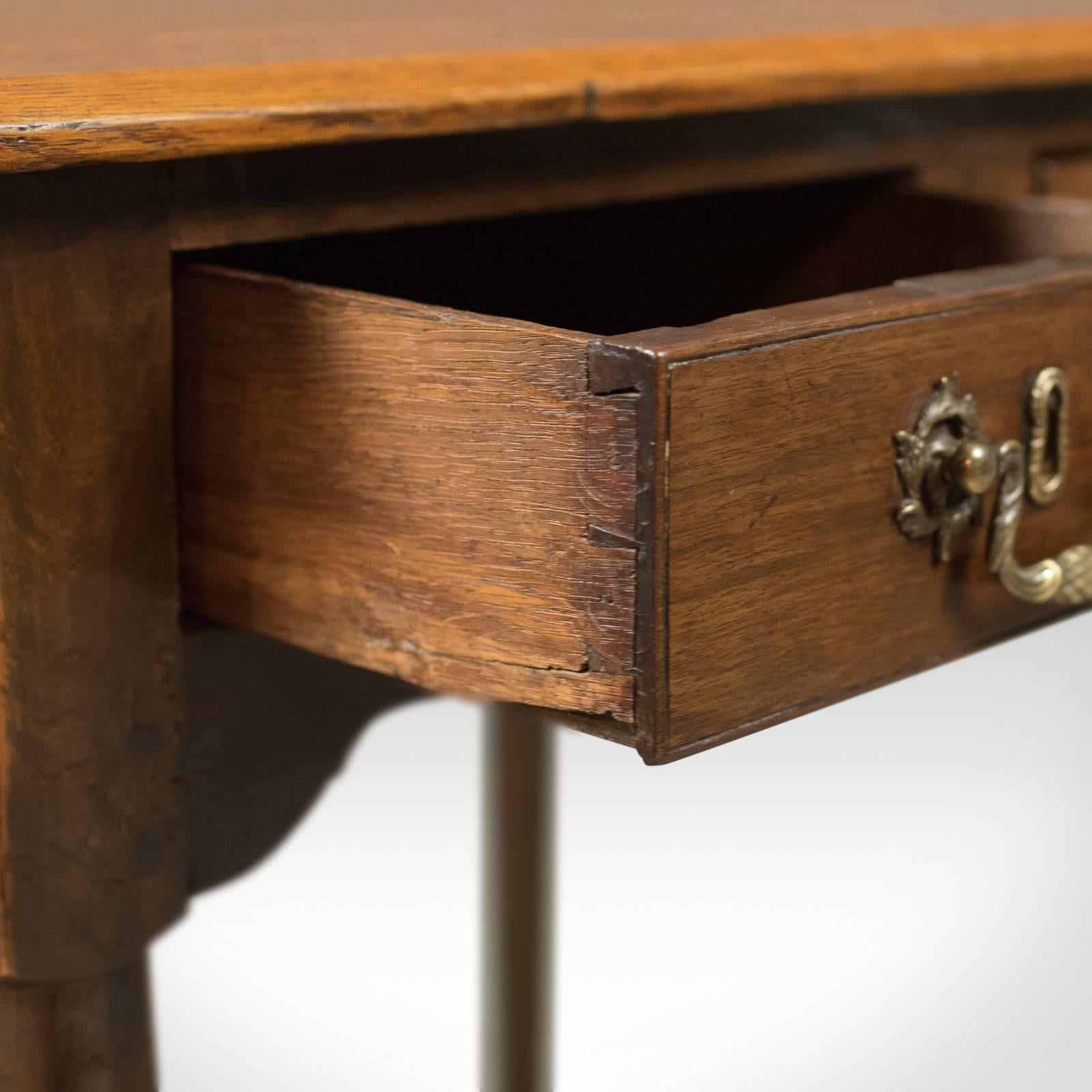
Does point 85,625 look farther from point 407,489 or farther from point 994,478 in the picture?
point 994,478

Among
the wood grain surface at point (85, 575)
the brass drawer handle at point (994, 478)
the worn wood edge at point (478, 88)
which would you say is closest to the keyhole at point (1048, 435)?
the brass drawer handle at point (994, 478)

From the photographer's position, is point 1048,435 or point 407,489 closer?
point 407,489

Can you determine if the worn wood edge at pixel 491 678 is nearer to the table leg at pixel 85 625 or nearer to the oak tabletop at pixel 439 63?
the table leg at pixel 85 625

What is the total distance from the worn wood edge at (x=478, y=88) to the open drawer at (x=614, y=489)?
0.06m

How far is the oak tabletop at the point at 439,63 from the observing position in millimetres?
603

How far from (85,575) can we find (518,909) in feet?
2.18

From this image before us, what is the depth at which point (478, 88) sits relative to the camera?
691mm

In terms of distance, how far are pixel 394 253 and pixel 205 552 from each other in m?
0.23

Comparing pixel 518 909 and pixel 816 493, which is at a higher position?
pixel 816 493

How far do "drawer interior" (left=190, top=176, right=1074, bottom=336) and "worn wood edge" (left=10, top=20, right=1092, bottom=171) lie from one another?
7 centimetres

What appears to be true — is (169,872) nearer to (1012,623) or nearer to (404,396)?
(404,396)

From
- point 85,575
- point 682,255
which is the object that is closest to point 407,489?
point 85,575

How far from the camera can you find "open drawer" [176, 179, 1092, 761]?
0.57 m

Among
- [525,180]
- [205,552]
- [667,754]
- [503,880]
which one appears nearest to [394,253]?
[525,180]
